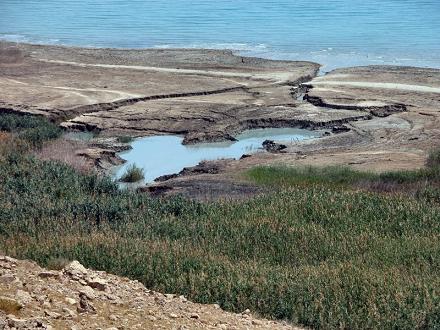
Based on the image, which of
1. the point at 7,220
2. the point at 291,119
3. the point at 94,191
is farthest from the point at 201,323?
the point at 291,119

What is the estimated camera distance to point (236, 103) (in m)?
32.9

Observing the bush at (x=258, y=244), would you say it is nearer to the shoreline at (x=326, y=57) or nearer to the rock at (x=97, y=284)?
the rock at (x=97, y=284)

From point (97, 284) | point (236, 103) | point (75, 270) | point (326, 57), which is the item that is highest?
point (326, 57)

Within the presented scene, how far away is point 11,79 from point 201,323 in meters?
28.9

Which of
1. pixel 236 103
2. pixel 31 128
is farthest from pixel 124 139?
pixel 236 103

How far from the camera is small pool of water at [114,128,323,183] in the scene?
26953 millimetres

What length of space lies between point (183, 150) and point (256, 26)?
93.8 ft

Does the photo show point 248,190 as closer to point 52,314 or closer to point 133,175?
point 133,175

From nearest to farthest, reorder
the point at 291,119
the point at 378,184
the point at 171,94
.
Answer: the point at 378,184 < the point at 291,119 < the point at 171,94

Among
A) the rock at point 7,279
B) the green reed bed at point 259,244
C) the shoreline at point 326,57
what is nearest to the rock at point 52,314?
the rock at point 7,279

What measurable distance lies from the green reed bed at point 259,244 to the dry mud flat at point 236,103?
3.90 m

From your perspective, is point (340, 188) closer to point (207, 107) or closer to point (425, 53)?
point (207, 107)

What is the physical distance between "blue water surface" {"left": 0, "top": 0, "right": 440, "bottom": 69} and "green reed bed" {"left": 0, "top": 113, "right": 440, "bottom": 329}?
928 inches

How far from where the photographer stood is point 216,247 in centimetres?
1527
